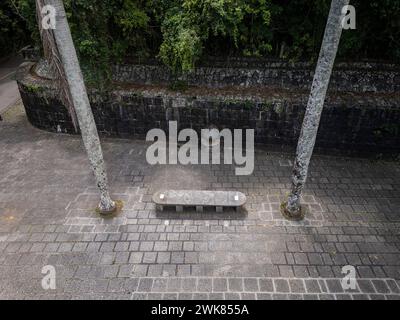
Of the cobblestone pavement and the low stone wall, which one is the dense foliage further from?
the cobblestone pavement

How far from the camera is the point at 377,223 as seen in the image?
6219mm

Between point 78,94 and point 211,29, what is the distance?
3795mm

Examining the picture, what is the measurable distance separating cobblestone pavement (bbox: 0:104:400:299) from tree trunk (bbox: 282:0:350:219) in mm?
432

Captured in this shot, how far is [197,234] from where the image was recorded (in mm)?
6066

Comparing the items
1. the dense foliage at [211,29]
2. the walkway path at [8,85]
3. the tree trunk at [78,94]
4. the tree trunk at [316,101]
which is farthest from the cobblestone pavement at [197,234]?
the walkway path at [8,85]

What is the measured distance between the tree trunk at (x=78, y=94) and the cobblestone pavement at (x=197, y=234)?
71cm

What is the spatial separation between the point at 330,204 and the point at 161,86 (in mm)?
4958

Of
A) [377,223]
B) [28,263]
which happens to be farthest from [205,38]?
[28,263]

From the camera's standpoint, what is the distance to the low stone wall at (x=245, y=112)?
759 cm

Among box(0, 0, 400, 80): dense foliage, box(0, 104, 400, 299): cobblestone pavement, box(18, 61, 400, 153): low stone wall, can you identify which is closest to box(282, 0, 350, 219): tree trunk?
box(0, 104, 400, 299): cobblestone pavement

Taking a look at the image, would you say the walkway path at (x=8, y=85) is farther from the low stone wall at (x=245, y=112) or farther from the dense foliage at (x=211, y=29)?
the dense foliage at (x=211, y=29)

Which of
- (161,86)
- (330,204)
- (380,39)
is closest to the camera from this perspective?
(330,204)

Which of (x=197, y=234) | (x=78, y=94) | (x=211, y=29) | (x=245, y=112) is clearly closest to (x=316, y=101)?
(x=245, y=112)
